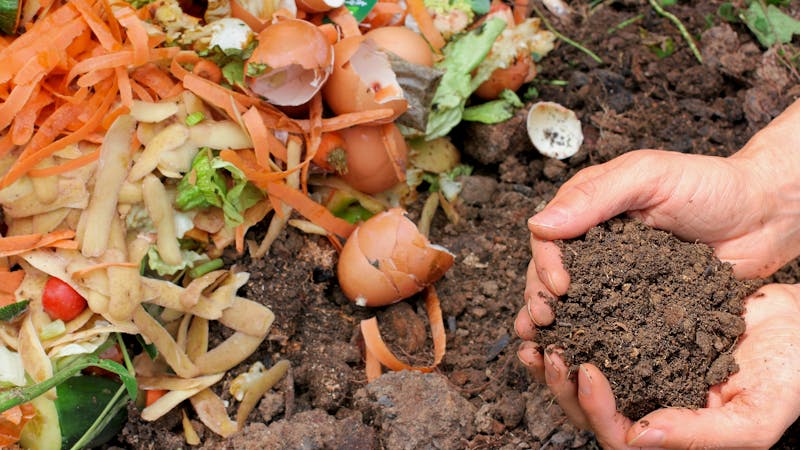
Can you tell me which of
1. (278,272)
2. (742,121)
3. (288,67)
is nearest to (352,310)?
(278,272)

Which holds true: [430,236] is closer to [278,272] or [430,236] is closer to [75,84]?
[278,272]

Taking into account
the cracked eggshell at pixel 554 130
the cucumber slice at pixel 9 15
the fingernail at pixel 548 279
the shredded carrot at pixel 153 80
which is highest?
the cucumber slice at pixel 9 15

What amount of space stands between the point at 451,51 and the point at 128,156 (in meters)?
0.98

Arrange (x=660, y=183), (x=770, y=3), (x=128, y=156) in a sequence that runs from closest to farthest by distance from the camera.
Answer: (x=660, y=183) → (x=128, y=156) → (x=770, y=3)

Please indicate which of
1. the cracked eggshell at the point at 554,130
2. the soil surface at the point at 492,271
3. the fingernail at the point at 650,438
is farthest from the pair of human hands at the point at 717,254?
the cracked eggshell at the point at 554,130

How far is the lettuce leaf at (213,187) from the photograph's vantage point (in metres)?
2.20

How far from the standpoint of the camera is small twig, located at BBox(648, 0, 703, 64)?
2.79 metres

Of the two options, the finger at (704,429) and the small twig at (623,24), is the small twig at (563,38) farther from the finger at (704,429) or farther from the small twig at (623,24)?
the finger at (704,429)

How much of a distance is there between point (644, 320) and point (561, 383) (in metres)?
0.21

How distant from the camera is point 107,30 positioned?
2.22 metres

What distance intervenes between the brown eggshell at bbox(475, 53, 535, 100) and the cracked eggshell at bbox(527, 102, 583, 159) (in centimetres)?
13

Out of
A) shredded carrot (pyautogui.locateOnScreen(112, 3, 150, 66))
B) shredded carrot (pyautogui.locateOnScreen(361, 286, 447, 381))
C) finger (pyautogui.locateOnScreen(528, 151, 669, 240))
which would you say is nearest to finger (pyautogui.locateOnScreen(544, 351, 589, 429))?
finger (pyautogui.locateOnScreen(528, 151, 669, 240))

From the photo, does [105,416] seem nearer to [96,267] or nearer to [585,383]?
[96,267]

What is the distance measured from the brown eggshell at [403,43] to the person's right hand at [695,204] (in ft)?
2.08
